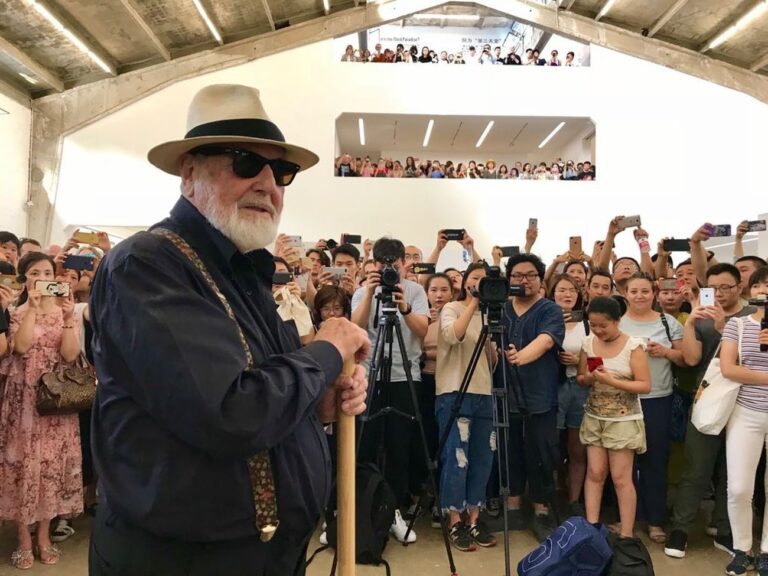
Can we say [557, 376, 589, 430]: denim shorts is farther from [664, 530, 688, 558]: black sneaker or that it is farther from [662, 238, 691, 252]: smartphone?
[662, 238, 691, 252]: smartphone

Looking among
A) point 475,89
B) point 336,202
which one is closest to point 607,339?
point 336,202

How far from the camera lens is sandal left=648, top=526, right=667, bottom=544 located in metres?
3.06

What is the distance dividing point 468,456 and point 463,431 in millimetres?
141

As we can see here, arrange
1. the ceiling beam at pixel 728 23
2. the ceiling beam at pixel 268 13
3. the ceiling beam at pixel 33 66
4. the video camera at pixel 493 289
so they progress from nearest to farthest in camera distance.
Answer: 1. the video camera at pixel 493 289
2. the ceiling beam at pixel 33 66
3. the ceiling beam at pixel 728 23
4. the ceiling beam at pixel 268 13

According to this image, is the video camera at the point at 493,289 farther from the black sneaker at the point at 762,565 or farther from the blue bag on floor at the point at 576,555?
the black sneaker at the point at 762,565

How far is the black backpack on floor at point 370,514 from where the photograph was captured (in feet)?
8.71

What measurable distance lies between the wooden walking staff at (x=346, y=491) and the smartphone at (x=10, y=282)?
212 centimetres

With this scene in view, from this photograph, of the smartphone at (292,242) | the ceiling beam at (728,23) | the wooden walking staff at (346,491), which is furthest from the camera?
the ceiling beam at (728,23)

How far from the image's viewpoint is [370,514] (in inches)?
106

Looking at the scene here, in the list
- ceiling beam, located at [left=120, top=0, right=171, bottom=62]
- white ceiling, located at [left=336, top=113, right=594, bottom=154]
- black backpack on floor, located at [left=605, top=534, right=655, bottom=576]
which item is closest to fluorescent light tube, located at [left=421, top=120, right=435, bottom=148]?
white ceiling, located at [left=336, top=113, right=594, bottom=154]

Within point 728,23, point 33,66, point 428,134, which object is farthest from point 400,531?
point 728,23

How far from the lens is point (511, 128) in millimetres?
10195

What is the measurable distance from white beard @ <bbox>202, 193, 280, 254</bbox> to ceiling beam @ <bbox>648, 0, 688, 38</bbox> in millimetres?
9384

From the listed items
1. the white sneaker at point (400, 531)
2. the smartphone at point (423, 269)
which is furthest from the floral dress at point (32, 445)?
the smartphone at point (423, 269)
